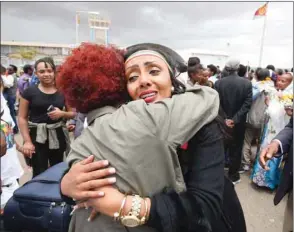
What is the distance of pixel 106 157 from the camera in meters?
0.78

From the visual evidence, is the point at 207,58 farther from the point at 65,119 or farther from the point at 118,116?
the point at 118,116

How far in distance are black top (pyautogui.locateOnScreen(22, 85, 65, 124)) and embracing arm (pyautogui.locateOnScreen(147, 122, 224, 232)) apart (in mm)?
2216

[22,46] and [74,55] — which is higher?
[22,46]

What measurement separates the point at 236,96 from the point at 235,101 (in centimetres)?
8

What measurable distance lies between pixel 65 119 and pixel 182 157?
2232 millimetres

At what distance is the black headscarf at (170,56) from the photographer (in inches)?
42.2

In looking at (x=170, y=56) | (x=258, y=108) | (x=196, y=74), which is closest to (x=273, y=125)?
(x=258, y=108)

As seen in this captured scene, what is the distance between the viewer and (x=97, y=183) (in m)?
0.79

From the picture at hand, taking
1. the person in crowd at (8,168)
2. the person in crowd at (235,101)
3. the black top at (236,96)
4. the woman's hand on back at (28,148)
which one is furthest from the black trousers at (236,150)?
the person in crowd at (8,168)

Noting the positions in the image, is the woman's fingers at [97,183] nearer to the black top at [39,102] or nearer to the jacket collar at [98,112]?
the jacket collar at [98,112]

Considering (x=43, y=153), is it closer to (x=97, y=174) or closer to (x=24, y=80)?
(x=97, y=174)

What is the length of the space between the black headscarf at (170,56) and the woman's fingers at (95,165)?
47 centimetres

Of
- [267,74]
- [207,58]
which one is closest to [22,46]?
[207,58]

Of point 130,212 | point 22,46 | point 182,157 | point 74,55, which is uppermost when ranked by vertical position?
point 22,46
